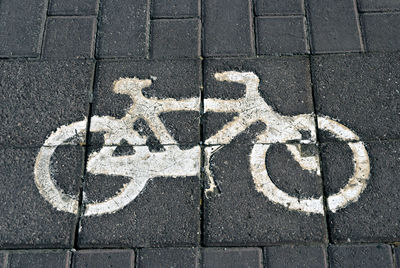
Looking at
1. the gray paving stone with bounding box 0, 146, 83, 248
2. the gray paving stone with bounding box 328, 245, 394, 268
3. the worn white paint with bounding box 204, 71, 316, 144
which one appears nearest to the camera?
the gray paving stone with bounding box 328, 245, 394, 268

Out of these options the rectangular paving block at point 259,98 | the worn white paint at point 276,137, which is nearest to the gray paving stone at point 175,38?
the rectangular paving block at point 259,98

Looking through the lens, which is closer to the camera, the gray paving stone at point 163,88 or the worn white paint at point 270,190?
the worn white paint at point 270,190

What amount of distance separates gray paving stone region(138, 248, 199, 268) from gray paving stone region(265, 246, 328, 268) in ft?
1.49

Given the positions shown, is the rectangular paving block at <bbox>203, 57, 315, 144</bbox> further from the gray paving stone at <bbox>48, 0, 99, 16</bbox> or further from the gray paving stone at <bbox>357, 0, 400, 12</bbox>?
the gray paving stone at <bbox>48, 0, 99, 16</bbox>

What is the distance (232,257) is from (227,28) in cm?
168

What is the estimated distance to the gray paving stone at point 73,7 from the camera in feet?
10.4

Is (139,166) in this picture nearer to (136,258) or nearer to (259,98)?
(136,258)

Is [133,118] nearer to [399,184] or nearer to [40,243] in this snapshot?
[40,243]

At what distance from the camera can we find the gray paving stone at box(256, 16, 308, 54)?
3.00 metres

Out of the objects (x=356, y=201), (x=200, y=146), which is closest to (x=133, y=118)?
(x=200, y=146)

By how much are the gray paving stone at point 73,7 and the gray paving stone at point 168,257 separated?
74.1 inches

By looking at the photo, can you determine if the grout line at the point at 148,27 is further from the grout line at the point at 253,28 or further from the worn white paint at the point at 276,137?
the grout line at the point at 253,28

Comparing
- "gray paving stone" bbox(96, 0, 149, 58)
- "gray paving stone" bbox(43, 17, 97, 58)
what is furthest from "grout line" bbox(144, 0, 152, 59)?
"gray paving stone" bbox(43, 17, 97, 58)

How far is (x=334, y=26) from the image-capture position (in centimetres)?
307
